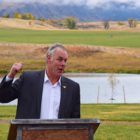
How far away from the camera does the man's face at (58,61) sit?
6594mm

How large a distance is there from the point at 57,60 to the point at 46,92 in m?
0.39

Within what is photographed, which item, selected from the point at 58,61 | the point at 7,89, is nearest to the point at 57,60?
the point at 58,61

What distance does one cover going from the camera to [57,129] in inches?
236

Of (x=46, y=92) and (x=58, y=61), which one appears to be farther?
(x=46, y=92)

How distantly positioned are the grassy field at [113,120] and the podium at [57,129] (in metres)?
8.80

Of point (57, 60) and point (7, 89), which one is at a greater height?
point (57, 60)

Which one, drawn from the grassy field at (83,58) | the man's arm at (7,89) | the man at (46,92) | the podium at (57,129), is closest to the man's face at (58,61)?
the man at (46,92)

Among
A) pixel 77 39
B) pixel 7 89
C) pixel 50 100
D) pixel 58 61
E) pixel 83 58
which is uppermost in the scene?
pixel 77 39

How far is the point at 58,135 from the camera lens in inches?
236

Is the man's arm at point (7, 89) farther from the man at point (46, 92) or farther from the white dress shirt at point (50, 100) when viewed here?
the white dress shirt at point (50, 100)

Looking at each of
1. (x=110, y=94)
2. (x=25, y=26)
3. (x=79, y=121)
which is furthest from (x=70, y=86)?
(x=25, y=26)

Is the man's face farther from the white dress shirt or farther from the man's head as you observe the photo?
the white dress shirt

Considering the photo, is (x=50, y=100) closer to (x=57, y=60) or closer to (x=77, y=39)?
(x=57, y=60)

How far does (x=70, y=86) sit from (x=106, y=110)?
53.3 ft
